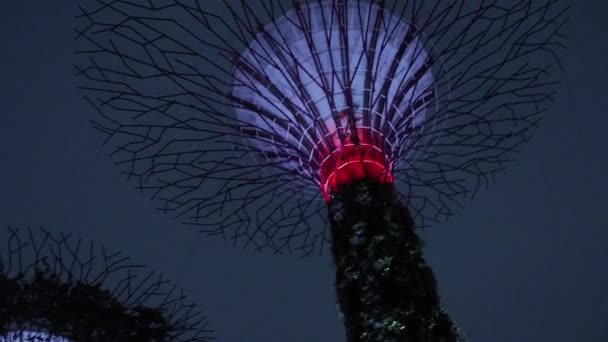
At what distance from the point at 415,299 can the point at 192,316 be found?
167 inches

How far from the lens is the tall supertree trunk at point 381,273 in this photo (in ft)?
15.5

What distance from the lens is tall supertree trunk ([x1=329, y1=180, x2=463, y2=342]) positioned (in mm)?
4734

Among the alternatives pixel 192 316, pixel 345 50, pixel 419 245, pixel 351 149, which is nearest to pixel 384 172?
pixel 351 149

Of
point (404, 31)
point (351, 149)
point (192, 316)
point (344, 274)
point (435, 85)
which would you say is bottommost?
point (344, 274)

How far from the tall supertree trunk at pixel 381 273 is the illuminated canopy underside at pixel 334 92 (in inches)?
16.3

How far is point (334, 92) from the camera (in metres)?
6.32

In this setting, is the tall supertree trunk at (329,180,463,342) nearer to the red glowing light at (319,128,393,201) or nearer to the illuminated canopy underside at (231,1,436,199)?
the red glowing light at (319,128,393,201)

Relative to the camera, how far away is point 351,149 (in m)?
5.94

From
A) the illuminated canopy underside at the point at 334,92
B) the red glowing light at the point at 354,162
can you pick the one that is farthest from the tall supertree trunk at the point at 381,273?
the illuminated canopy underside at the point at 334,92

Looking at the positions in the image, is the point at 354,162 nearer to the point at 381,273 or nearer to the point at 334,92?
the point at 334,92

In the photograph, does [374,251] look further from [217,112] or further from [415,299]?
[217,112]

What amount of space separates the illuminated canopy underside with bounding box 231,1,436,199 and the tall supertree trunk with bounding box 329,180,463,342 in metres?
0.41

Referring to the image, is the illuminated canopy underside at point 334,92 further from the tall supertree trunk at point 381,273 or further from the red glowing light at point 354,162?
the tall supertree trunk at point 381,273

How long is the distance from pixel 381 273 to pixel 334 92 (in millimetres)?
2236
